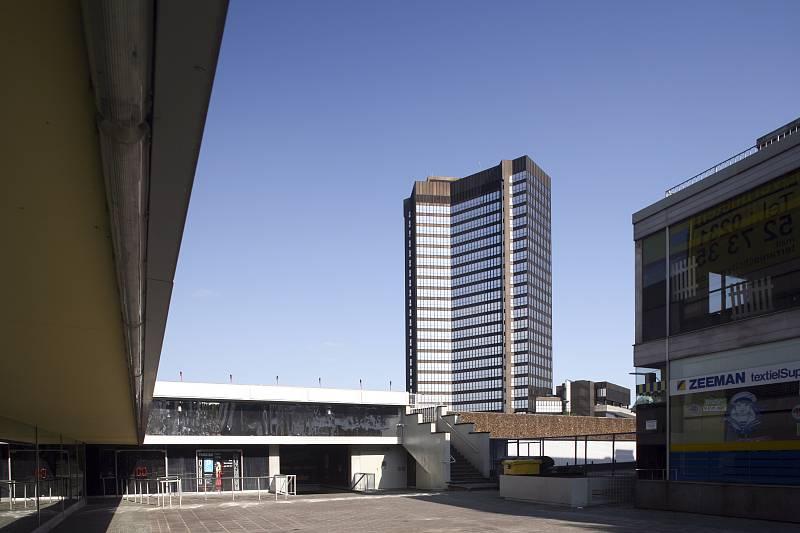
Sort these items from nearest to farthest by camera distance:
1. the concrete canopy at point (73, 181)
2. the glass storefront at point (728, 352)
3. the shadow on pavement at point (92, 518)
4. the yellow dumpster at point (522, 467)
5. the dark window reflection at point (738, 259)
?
the concrete canopy at point (73, 181) → the glass storefront at point (728, 352) → the dark window reflection at point (738, 259) → the shadow on pavement at point (92, 518) → the yellow dumpster at point (522, 467)

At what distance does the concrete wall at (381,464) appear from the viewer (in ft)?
110

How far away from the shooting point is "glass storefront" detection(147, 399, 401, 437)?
2933 cm

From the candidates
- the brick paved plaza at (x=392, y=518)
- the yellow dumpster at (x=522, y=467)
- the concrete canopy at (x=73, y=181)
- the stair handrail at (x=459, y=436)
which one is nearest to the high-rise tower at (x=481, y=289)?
the stair handrail at (x=459, y=436)

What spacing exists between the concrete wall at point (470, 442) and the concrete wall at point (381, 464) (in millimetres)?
3068

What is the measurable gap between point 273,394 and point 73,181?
91.2 feet

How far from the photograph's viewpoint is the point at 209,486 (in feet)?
98.8

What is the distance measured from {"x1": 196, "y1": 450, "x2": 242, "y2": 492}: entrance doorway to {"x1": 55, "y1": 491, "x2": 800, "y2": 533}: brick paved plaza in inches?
203

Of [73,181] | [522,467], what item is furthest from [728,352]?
[73,181]

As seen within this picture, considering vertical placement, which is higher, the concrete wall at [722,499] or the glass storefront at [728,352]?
the glass storefront at [728,352]

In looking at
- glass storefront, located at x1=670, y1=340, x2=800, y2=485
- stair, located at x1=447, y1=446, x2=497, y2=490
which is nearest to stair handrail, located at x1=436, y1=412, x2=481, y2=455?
stair, located at x1=447, y1=446, x2=497, y2=490

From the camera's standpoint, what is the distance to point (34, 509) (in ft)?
52.2

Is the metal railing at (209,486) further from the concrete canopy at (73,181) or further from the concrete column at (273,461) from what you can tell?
the concrete canopy at (73,181)

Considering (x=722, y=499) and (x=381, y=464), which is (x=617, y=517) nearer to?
(x=722, y=499)

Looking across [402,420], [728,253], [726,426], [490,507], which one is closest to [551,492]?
[490,507]
